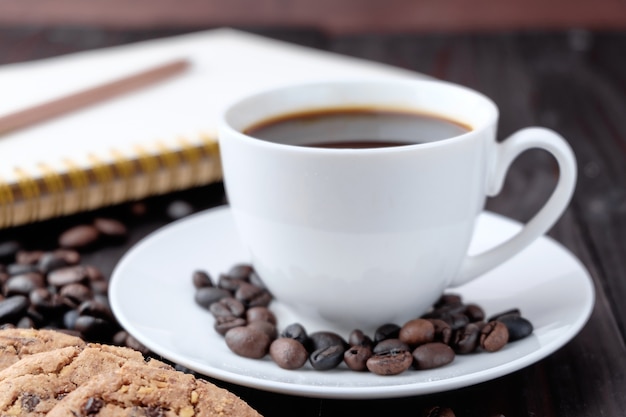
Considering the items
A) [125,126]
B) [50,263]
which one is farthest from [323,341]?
[125,126]

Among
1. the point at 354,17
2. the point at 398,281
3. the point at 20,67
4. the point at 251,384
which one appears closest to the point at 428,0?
the point at 354,17

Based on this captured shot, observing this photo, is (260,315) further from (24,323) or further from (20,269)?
(20,269)

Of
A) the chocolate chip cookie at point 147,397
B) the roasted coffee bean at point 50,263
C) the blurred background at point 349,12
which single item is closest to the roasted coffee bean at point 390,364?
the chocolate chip cookie at point 147,397

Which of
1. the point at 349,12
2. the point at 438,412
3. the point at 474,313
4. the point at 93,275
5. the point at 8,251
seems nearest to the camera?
the point at 438,412

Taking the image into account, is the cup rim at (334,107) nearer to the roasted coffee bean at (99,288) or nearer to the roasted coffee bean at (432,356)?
the roasted coffee bean at (432,356)

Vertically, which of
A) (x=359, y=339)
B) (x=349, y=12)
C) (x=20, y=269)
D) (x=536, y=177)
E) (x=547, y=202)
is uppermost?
(x=547, y=202)

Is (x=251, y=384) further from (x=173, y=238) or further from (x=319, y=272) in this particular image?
(x=173, y=238)
